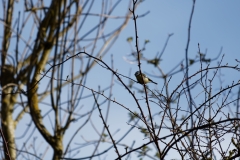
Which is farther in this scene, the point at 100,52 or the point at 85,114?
the point at 100,52

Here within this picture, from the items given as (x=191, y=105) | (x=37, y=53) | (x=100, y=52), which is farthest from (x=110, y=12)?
(x=191, y=105)

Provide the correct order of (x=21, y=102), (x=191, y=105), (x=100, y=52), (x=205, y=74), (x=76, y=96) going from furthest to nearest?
(x=100, y=52) < (x=21, y=102) < (x=76, y=96) < (x=191, y=105) < (x=205, y=74)

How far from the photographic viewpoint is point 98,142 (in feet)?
13.8

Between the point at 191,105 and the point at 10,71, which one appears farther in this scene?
the point at 10,71

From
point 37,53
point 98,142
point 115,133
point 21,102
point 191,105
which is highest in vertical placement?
point 37,53

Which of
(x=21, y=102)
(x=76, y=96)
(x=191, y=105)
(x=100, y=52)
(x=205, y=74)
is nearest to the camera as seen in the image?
(x=205, y=74)

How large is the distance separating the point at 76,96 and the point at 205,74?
7.22 ft

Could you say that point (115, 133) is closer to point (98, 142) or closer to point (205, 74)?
point (98, 142)

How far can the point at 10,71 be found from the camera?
4.60 metres

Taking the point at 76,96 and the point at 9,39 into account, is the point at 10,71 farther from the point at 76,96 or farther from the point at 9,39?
the point at 76,96

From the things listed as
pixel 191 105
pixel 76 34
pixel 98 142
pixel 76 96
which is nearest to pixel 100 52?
pixel 76 34

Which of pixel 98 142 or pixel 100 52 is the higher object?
pixel 100 52

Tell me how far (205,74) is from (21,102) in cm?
275

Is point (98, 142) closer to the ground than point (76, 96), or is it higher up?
closer to the ground
